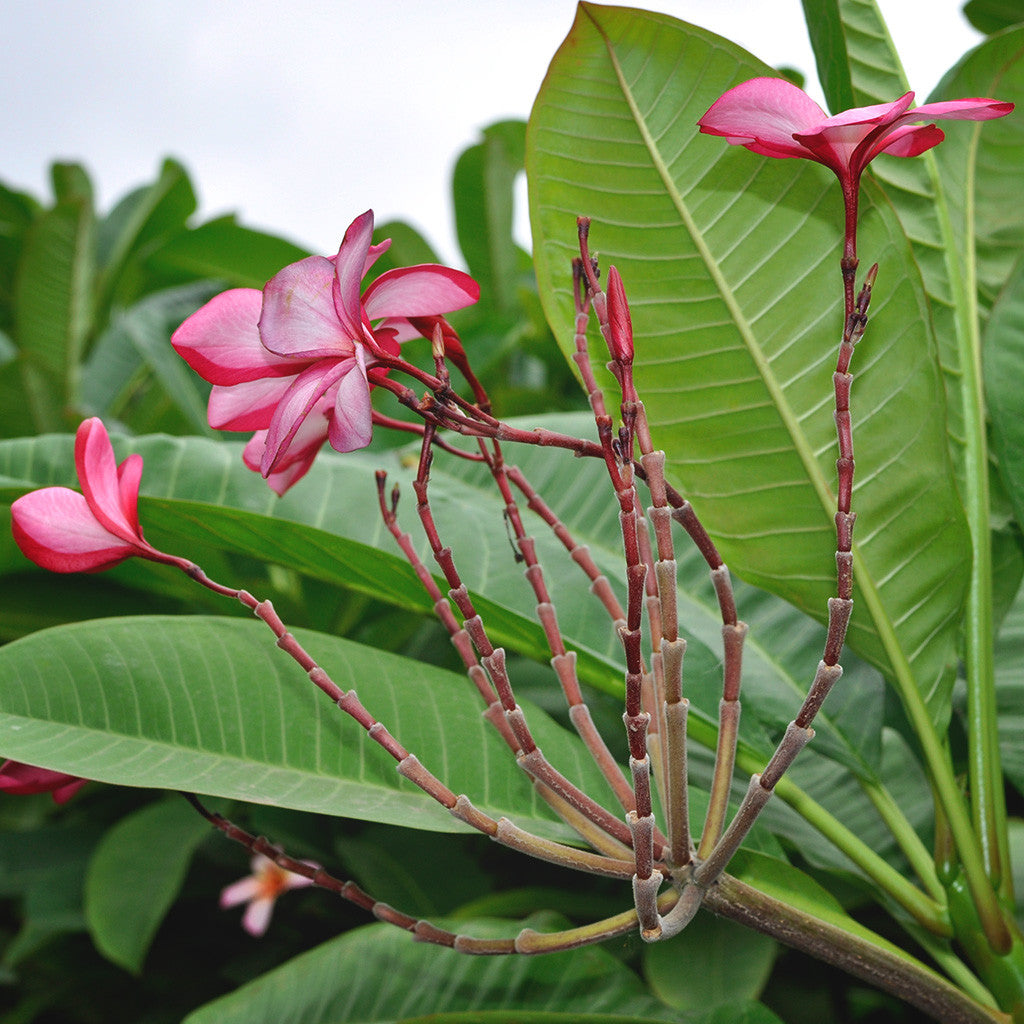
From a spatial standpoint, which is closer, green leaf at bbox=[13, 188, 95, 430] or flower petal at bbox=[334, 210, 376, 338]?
flower petal at bbox=[334, 210, 376, 338]

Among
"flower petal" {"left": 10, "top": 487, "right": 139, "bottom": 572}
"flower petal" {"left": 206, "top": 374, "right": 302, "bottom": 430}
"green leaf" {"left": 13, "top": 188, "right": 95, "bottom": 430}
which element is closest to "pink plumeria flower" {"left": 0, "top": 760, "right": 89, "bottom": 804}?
"flower petal" {"left": 10, "top": 487, "right": 139, "bottom": 572}

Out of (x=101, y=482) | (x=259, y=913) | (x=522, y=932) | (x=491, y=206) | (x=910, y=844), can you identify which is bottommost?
(x=259, y=913)

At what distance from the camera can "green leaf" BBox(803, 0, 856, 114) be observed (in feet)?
2.29

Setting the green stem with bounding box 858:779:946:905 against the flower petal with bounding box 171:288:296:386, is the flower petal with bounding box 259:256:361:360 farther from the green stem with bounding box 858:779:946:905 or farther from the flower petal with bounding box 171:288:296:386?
the green stem with bounding box 858:779:946:905

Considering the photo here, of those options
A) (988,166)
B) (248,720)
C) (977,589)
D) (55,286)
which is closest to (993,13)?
(988,166)

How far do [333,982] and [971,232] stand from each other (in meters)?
0.83

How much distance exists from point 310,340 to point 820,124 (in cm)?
25

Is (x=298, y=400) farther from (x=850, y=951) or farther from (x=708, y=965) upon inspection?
(x=708, y=965)

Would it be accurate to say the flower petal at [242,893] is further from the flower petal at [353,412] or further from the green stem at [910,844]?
the flower petal at [353,412]

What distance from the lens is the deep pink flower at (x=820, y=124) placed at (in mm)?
437

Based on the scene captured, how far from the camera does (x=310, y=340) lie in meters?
0.45

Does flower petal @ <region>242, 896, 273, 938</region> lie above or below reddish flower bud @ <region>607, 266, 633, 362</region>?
below

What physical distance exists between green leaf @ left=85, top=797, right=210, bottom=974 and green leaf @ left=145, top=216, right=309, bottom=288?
111 cm

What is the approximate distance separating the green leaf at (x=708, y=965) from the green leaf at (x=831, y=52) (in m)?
0.70
